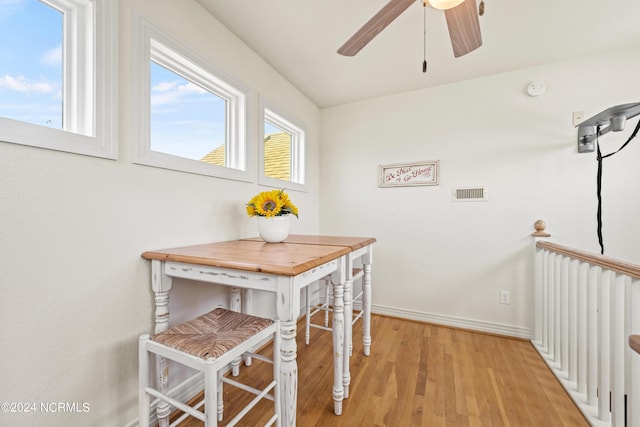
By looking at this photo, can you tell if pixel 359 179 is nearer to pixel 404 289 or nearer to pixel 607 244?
pixel 404 289

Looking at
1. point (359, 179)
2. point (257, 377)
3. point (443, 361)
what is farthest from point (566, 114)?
point (257, 377)

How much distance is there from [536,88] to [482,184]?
0.88 m

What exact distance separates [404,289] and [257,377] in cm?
165

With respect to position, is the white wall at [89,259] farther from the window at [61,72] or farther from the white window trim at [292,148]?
the white window trim at [292,148]

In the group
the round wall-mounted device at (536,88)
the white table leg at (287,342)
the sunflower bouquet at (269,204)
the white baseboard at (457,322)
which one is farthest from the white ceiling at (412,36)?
the white baseboard at (457,322)

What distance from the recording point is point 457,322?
8.04 feet

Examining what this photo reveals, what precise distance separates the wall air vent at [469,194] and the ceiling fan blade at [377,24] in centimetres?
167

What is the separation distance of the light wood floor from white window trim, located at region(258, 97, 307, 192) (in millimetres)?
1396

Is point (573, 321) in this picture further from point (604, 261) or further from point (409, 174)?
point (409, 174)

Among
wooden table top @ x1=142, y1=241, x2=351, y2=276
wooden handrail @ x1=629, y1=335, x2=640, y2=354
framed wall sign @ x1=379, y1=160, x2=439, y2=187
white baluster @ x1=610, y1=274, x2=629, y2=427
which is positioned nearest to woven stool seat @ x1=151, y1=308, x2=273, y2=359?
wooden table top @ x1=142, y1=241, x2=351, y2=276

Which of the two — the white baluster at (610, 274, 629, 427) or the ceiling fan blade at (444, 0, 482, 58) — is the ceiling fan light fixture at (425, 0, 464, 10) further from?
the white baluster at (610, 274, 629, 427)

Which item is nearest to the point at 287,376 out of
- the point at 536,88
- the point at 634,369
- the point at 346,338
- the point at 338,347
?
the point at 338,347

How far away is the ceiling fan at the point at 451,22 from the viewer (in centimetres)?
108

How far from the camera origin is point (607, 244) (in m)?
2.00
